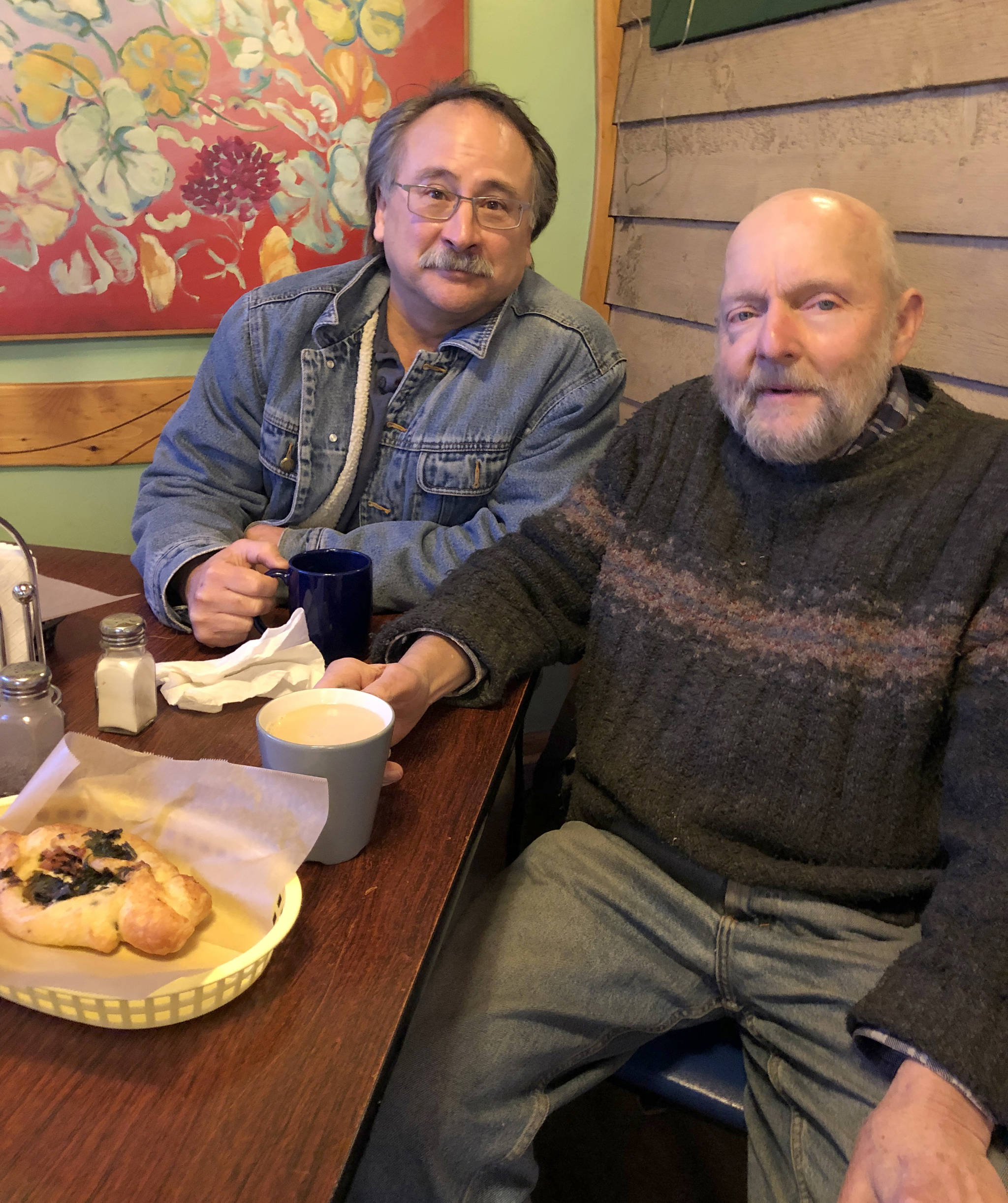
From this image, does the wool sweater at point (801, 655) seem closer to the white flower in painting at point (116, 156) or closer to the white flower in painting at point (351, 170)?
the white flower in painting at point (351, 170)

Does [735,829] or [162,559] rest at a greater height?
[162,559]

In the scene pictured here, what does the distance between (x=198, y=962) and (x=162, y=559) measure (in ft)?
2.52

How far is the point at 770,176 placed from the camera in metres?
1.71

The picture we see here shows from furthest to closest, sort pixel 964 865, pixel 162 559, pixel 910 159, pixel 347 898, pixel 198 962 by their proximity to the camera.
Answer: pixel 910 159 → pixel 162 559 → pixel 964 865 → pixel 347 898 → pixel 198 962

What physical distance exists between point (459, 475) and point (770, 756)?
724mm

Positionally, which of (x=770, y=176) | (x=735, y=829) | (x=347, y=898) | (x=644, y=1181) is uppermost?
(x=770, y=176)

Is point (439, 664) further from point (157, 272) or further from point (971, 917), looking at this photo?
point (157, 272)

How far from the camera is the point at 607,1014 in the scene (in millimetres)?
1030

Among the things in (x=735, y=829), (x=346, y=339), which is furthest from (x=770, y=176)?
(x=735, y=829)

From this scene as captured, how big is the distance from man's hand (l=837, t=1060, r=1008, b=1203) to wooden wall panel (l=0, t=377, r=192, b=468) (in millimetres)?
1981

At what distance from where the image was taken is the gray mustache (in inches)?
58.1

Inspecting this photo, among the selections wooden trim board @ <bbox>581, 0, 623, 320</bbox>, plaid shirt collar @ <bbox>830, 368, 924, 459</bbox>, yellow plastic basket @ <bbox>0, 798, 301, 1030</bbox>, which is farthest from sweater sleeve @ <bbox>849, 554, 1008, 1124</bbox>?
wooden trim board @ <bbox>581, 0, 623, 320</bbox>

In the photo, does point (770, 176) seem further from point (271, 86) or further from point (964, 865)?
point (964, 865)

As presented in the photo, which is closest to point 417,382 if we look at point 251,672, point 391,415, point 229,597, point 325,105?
point 391,415
